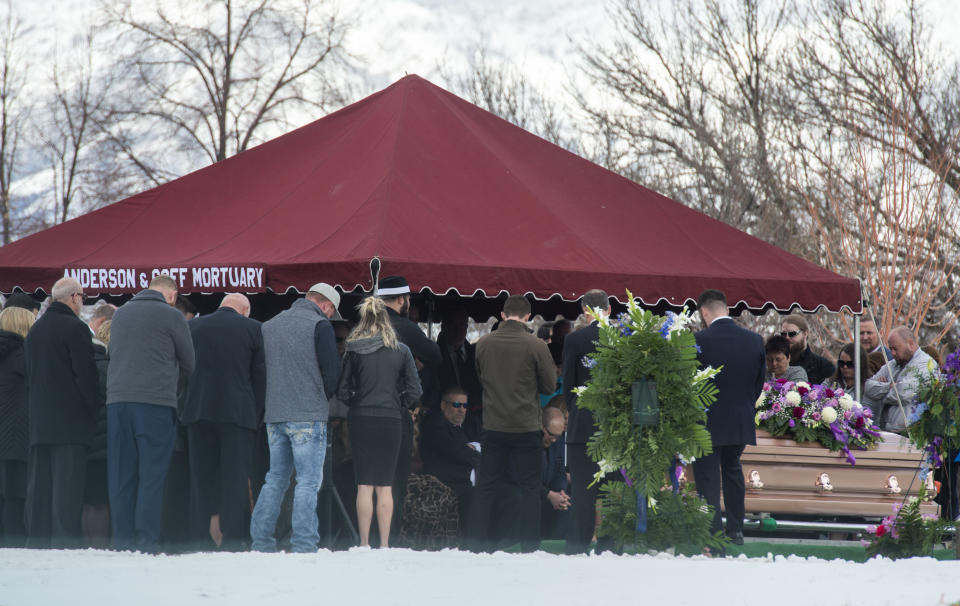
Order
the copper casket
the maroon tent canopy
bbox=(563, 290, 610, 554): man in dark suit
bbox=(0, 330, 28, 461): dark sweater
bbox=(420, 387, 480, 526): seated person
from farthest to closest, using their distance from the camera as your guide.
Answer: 1. the maroon tent canopy
2. the copper casket
3. bbox=(420, 387, 480, 526): seated person
4. bbox=(0, 330, 28, 461): dark sweater
5. bbox=(563, 290, 610, 554): man in dark suit

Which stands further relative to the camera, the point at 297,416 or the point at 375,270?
the point at 375,270

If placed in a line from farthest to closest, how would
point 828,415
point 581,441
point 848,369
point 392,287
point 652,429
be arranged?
point 848,369 < point 828,415 < point 392,287 < point 581,441 < point 652,429

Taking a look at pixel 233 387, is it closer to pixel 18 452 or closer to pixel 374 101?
Answer: pixel 18 452

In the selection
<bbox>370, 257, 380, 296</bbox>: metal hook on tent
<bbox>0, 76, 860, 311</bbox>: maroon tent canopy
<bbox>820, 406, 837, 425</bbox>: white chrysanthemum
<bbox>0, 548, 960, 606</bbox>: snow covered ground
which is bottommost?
<bbox>0, 548, 960, 606</bbox>: snow covered ground

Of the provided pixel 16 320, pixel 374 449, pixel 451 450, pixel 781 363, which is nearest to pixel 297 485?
pixel 374 449

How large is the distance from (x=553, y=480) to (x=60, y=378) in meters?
3.67

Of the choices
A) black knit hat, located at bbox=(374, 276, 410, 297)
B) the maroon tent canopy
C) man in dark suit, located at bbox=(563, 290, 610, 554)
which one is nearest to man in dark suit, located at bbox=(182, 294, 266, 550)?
black knit hat, located at bbox=(374, 276, 410, 297)

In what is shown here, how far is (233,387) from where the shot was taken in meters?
7.35

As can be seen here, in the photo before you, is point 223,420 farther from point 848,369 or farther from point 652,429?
point 848,369

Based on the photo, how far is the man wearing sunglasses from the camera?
32.1ft

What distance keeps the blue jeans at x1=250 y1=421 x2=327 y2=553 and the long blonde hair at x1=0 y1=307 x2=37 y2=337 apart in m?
2.02

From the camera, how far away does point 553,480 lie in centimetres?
873

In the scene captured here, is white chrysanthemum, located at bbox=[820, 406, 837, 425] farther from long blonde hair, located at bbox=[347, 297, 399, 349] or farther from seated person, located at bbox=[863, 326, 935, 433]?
long blonde hair, located at bbox=[347, 297, 399, 349]

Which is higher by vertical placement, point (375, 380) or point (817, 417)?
point (375, 380)
